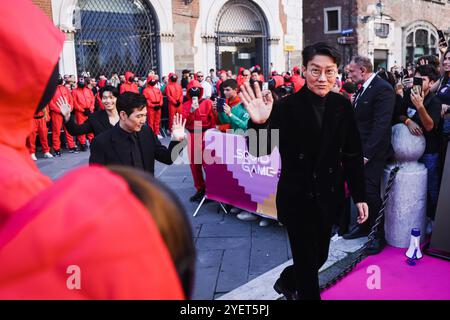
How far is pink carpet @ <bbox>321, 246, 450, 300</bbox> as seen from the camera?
11.8ft

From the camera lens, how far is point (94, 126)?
4.69 m

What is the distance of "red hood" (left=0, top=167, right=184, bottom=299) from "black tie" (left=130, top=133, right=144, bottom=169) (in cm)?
283

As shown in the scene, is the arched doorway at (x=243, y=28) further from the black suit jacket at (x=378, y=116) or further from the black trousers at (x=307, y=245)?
the black trousers at (x=307, y=245)

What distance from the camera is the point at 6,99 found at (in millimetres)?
1177

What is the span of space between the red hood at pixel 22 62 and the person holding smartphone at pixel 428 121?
3861 mm

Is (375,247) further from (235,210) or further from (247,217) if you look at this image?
(235,210)

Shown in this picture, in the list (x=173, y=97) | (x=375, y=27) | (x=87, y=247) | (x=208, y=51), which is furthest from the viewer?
(x=375, y=27)

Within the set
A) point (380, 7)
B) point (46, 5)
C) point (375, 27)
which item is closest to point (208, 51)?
point (46, 5)

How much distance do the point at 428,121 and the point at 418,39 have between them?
34.8 meters

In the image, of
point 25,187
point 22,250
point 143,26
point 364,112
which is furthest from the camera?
point 143,26

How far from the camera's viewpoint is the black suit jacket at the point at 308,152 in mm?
2984
